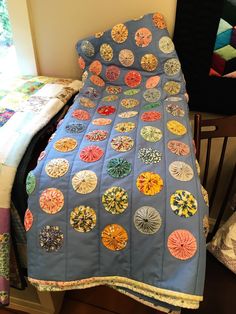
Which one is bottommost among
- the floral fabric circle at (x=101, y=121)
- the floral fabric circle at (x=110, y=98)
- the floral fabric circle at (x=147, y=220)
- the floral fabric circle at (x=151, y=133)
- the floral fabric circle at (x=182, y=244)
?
the floral fabric circle at (x=182, y=244)

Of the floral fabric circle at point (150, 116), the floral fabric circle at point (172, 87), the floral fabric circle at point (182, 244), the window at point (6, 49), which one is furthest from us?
the window at point (6, 49)

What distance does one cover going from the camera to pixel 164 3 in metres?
0.96

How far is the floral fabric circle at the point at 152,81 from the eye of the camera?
958 millimetres

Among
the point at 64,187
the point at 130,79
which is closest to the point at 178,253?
the point at 64,187

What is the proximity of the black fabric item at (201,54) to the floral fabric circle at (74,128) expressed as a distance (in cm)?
50

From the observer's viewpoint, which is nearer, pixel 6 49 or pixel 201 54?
pixel 201 54

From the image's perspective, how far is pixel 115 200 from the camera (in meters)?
0.65

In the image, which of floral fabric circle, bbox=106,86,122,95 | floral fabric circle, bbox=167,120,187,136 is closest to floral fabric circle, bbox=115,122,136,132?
floral fabric circle, bbox=167,120,187,136

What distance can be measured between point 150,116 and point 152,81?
0.19m

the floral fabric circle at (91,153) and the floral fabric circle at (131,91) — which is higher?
the floral fabric circle at (131,91)

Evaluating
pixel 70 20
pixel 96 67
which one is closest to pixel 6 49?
pixel 70 20

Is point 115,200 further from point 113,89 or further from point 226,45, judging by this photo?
point 226,45

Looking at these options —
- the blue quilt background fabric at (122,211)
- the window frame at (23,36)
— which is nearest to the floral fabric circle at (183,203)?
the blue quilt background fabric at (122,211)

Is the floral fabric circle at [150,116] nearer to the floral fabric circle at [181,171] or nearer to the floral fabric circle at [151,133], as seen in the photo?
the floral fabric circle at [151,133]
